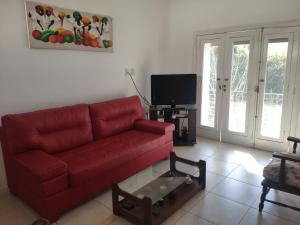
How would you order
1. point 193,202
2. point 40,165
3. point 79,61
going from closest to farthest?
point 40,165 → point 193,202 → point 79,61

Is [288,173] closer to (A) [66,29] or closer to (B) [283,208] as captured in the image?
(B) [283,208]

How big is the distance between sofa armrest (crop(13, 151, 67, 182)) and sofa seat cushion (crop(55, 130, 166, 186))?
0.13m

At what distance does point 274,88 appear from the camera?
3662 mm

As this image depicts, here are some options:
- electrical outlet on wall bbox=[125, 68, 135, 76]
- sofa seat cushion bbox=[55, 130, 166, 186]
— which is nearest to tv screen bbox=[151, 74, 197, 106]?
electrical outlet on wall bbox=[125, 68, 135, 76]

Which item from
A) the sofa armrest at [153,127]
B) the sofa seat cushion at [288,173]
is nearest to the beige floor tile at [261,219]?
the sofa seat cushion at [288,173]

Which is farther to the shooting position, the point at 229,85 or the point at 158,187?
the point at 229,85

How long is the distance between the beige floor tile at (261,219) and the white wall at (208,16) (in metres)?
2.76

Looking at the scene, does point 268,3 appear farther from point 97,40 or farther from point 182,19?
point 97,40

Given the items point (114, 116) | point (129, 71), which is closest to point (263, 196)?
point (114, 116)

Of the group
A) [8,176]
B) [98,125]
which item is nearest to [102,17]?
[98,125]

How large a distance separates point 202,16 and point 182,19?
429 millimetres

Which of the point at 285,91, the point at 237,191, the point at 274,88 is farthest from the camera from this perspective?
the point at 274,88

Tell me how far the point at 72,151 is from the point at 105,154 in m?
0.44

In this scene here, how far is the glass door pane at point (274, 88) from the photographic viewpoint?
3527 millimetres
